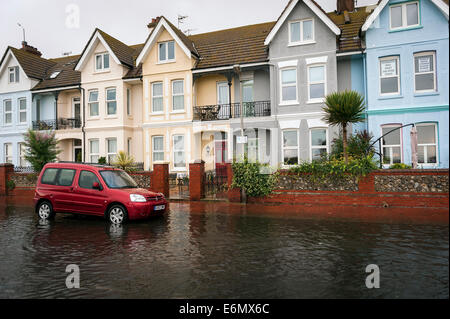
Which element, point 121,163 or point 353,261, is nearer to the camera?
point 353,261

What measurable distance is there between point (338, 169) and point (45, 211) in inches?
428

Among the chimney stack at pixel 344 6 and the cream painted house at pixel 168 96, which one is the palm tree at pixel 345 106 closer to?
the cream painted house at pixel 168 96

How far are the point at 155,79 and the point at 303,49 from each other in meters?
10.4

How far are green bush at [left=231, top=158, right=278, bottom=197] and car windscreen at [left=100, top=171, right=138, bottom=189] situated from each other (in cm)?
471

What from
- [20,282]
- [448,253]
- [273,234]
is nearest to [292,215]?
[273,234]

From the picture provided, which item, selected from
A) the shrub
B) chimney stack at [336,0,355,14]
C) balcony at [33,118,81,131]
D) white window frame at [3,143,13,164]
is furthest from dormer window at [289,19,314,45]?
white window frame at [3,143,13,164]

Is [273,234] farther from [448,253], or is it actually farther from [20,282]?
[448,253]

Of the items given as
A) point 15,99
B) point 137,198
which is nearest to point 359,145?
point 137,198

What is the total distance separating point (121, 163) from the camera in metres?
17.4

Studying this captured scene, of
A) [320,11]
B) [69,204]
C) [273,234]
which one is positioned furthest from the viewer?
[320,11]

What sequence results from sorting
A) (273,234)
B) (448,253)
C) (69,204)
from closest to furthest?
(448,253)
(273,234)
(69,204)

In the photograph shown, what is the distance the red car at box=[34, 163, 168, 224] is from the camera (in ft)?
33.4

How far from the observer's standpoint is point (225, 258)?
6.31 m

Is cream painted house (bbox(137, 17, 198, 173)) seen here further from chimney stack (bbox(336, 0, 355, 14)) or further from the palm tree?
the palm tree
